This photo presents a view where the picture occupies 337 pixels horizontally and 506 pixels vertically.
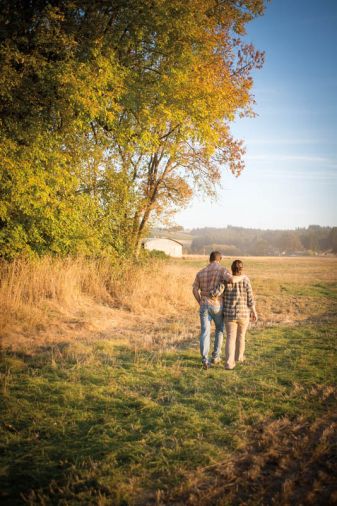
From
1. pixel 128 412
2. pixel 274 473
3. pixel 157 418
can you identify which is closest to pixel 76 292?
pixel 128 412

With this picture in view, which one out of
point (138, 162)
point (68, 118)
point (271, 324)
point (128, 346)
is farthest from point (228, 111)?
point (128, 346)

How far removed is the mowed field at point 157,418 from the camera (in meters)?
3.02

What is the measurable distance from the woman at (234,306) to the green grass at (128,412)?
0.49m

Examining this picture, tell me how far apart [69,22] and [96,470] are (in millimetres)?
12064

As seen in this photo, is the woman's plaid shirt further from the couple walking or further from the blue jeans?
the blue jeans

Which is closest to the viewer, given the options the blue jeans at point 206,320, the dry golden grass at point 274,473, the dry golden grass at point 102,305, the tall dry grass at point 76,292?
the dry golden grass at point 274,473

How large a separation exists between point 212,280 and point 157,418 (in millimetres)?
2783

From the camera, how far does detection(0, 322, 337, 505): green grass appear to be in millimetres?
3121

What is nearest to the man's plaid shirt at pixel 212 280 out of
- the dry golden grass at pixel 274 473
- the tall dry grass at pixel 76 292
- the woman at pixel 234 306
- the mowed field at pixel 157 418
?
the woman at pixel 234 306

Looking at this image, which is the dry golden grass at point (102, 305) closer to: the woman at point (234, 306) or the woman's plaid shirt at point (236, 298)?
the woman at point (234, 306)

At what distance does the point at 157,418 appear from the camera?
14.2 ft

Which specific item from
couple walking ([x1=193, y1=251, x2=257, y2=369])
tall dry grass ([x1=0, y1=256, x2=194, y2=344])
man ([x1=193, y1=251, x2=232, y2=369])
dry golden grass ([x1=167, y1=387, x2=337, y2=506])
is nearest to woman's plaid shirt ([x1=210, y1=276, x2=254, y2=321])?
couple walking ([x1=193, y1=251, x2=257, y2=369])

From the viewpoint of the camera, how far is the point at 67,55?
9.15 m

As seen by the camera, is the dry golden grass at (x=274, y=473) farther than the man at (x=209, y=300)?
No
